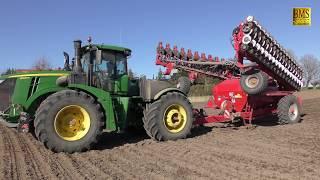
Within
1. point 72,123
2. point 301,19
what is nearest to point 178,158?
point 72,123

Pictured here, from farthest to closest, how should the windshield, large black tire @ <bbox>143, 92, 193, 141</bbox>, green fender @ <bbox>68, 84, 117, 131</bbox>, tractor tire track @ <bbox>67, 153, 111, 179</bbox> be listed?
1. large black tire @ <bbox>143, 92, 193, 141</bbox>
2. the windshield
3. green fender @ <bbox>68, 84, 117, 131</bbox>
4. tractor tire track @ <bbox>67, 153, 111, 179</bbox>

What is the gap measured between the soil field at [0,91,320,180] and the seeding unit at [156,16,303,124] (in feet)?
5.71

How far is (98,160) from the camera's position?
8070 mm

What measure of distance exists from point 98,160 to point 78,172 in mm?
1078

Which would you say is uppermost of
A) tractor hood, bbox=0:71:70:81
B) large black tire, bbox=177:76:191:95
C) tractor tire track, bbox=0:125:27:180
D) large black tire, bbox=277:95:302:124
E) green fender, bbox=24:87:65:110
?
tractor hood, bbox=0:71:70:81

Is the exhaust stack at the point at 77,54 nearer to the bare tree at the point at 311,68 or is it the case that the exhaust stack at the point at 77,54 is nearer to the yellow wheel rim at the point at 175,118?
the yellow wheel rim at the point at 175,118

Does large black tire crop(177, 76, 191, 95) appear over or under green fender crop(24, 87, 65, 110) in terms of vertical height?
over

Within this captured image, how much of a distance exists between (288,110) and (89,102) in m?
7.82

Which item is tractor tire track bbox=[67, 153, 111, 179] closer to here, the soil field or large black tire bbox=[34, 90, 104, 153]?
the soil field

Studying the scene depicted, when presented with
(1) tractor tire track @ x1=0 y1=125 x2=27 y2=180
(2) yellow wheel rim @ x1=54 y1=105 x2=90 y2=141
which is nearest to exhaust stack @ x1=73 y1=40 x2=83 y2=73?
(2) yellow wheel rim @ x1=54 y1=105 x2=90 y2=141

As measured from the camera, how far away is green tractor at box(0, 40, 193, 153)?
346 inches

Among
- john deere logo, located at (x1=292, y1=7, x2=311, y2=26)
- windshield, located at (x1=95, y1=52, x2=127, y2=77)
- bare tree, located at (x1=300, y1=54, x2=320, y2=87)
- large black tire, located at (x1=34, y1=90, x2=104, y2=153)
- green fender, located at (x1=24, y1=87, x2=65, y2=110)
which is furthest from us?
bare tree, located at (x1=300, y1=54, x2=320, y2=87)

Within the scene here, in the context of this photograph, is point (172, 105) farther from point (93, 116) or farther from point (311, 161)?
point (311, 161)

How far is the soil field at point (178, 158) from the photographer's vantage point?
6773 millimetres
